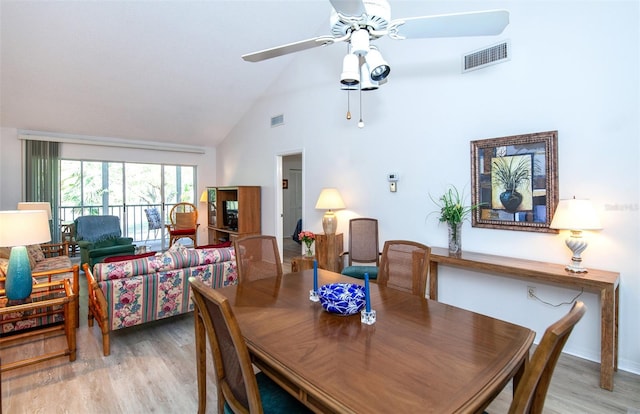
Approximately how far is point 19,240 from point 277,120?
4.07 m

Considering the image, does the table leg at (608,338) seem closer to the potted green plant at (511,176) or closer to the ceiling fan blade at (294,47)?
the potted green plant at (511,176)

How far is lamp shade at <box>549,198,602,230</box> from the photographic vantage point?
7.57 feet

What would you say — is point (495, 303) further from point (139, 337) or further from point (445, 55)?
point (139, 337)

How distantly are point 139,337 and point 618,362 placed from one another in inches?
157

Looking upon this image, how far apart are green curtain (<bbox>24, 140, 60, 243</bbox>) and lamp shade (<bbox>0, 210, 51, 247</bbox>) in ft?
14.2

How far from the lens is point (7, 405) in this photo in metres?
1.96

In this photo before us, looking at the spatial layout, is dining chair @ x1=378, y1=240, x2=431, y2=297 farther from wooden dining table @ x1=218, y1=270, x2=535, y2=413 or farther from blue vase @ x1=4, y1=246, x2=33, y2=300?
blue vase @ x1=4, y1=246, x2=33, y2=300

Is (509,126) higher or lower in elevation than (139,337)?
higher

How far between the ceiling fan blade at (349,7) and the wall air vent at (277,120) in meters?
4.21

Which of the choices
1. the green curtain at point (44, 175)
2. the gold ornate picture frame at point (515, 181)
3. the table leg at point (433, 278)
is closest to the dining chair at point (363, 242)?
the table leg at point (433, 278)

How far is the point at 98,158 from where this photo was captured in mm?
6492

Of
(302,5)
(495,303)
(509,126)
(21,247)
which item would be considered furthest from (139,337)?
(302,5)

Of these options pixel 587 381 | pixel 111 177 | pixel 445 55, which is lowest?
pixel 587 381

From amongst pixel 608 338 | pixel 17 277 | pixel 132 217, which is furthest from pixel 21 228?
pixel 132 217
